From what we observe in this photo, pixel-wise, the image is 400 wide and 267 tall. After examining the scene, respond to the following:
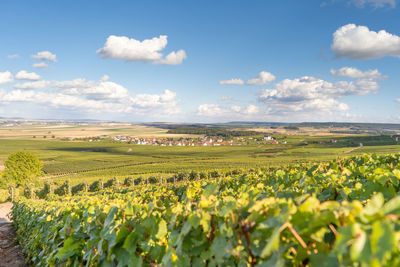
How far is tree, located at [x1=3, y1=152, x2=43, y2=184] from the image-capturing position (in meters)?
52.7

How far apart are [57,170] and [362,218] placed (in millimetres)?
94325

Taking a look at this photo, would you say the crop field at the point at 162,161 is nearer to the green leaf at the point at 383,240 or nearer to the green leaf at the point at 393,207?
the green leaf at the point at 393,207

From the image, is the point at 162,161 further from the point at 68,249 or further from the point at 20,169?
the point at 68,249

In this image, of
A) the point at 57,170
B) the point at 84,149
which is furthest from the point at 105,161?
the point at 84,149

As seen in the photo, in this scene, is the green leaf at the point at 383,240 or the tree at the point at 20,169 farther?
the tree at the point at 20,169

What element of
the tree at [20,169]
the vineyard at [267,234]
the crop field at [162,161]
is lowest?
the crop field at [162,161]

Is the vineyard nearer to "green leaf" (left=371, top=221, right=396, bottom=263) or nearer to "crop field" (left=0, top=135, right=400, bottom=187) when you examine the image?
"green leaf" (left=371, top=221, right=396, bottom=263)

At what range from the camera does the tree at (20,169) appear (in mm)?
52656

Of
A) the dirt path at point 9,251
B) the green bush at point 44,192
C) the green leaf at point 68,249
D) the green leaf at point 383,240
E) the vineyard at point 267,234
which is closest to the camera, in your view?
the green leaf at point 383,240

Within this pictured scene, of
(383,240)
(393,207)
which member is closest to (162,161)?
(393,207)

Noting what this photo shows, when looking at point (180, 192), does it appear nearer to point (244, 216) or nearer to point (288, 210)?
point (244, 216)

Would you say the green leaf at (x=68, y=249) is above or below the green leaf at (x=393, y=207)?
below

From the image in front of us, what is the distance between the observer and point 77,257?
2.94 metres

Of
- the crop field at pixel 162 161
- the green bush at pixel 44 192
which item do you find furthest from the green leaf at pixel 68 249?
the crop field at pixel 162 161
